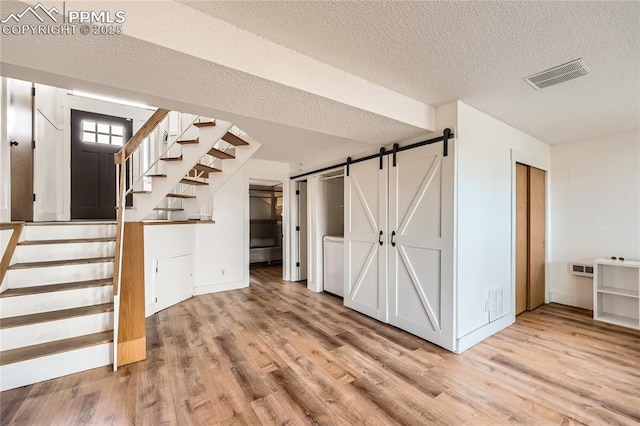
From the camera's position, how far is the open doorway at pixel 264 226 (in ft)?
23.8

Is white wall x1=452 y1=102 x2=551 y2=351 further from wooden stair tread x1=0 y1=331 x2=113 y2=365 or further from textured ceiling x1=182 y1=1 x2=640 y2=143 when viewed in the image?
wooden stair tread x1=0 y1=331 x2=113 y2=365

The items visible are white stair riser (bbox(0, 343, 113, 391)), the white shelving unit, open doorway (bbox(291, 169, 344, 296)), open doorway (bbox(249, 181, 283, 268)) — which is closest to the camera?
white stair riser (bbox(0, 343, 113, 391))

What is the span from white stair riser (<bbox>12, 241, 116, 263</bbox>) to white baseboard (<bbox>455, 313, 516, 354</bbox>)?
4042 mm

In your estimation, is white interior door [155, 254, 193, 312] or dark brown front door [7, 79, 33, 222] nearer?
dark brown front door [7, 79, 33, 222]

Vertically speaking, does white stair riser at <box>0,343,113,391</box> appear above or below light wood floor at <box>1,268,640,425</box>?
above

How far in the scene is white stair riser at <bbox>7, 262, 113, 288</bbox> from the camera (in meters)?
2.47

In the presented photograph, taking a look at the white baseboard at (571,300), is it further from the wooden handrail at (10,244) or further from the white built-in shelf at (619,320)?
the wooden handrail at (10,244)

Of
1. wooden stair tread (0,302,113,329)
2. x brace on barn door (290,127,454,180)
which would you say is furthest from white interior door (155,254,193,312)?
x brace on barn door (290,127,454,180)

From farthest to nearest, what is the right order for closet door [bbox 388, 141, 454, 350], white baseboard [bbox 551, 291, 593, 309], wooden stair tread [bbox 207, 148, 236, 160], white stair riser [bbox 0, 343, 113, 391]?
white baseboard [bbox 551, 291, 593, 309]
wooden stair tread [bbox 207, 148, 236, 160]
closet door [bbox 388, 141, 454, 350]
white stair riser [bbox 0, 343, 113, 391]

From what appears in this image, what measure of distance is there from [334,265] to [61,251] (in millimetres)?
3566

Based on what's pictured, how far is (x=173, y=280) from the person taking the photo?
3.92 metres

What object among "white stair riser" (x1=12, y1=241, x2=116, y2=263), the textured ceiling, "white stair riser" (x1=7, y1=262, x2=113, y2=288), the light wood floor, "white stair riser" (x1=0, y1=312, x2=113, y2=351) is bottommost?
the light wood floor

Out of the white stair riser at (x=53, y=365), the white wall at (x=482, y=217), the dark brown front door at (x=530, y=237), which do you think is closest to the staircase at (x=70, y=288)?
the white stair riser at (x=53, y=365)

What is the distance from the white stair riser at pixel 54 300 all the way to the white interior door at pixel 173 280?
3.22 feet
